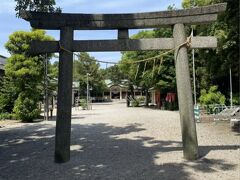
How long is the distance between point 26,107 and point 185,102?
1512cm

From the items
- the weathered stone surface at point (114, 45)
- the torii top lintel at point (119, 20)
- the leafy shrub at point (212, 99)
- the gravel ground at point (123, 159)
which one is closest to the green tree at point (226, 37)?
the gravel ground at point (123, 159)

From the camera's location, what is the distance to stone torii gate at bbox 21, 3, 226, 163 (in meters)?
8.11

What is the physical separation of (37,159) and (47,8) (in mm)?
4202

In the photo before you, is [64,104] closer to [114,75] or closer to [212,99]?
[212,99]

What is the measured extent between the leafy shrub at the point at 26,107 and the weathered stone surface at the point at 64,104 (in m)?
13.7

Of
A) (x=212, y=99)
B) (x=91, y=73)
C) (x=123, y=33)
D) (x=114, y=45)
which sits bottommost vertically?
(x=212, y=99)

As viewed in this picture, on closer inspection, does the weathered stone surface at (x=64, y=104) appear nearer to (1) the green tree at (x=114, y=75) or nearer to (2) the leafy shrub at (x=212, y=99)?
(2) the leafy shrub at (x=212, y=99)

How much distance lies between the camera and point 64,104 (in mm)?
8180

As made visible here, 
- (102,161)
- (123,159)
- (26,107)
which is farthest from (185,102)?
(26,107)

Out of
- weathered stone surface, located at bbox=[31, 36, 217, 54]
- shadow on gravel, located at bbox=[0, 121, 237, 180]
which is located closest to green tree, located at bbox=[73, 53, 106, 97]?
shadow on gravel, located at bbox=[0, 121, 237, 180]

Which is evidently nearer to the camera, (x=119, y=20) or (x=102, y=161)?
(x=102, y=161)

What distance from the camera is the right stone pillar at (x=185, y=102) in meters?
8.03

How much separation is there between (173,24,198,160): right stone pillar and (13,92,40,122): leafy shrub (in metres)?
14.9

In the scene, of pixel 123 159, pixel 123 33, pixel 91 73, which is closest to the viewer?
pixel 123 159
